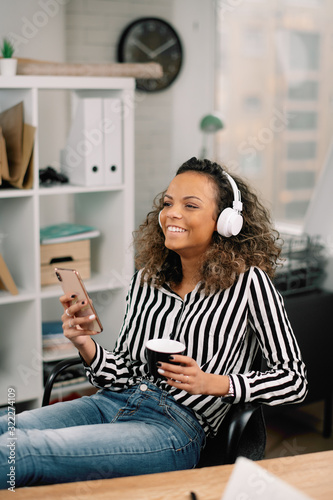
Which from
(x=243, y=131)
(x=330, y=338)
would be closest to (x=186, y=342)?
(x=330, y=338)

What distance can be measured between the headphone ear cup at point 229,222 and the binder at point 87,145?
1251 mm

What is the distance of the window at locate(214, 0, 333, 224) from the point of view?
3986mm

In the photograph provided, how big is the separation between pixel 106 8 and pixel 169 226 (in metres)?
2.74

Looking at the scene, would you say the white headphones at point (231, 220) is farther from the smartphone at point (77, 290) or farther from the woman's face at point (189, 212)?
the smartphone at point (77, 290)

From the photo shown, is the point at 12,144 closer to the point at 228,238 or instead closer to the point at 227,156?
the point at 228,238

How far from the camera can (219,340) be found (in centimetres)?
156

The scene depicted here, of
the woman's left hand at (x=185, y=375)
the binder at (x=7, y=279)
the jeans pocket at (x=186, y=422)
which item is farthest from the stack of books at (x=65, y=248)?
the woman's left hand at (x=185, y=375)

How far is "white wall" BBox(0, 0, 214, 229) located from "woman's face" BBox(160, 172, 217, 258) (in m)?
1.89

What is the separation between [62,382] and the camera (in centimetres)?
280

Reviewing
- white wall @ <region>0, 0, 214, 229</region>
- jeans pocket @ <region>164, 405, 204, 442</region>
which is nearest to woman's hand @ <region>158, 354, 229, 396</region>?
jeans pocket @ <region>164, 405, 204, 442</region>

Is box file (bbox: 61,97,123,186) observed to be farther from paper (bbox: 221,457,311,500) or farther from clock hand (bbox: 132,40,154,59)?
paper (bbox: 221,457,311,500)

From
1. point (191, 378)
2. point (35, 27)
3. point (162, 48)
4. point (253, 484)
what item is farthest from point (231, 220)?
point (162, 48)

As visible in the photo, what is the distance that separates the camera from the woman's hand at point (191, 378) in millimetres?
1278

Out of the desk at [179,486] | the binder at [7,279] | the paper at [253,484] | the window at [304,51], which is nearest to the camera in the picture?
the paper at [253,484]
